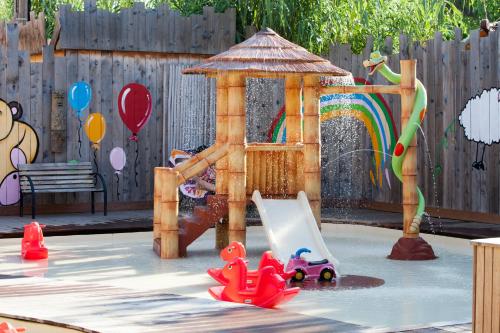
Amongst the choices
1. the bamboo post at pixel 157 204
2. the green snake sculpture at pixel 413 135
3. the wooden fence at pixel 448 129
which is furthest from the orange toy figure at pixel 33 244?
the wooden fence at pixel 448 129

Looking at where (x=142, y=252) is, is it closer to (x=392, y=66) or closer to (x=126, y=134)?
(x=126, y=134)

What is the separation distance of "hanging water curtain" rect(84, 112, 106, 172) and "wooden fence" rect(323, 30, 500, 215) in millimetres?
3467

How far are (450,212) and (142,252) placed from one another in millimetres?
4375

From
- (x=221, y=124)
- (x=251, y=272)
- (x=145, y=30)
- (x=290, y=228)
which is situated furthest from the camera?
(x=145, y=30)

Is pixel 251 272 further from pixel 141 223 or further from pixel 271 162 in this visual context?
pixel 141 223

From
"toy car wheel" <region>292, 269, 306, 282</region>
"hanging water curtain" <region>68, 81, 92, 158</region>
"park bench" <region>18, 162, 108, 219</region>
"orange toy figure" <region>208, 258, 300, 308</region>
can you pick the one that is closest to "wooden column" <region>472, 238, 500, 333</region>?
"orange toy figure" <region>208, 258, 300, 308</region>

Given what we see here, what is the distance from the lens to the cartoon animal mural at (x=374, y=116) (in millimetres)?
15070

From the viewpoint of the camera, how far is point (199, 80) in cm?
1588

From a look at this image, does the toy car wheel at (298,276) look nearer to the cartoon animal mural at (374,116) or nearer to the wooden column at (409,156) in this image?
the wooden column at (409,156)

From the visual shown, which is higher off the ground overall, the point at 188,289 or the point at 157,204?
the point at 157,204

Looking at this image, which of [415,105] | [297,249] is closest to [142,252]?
[297,249]

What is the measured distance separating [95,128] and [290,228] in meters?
5.34

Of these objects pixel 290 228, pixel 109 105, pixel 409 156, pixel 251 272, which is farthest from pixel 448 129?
pixel 251 272

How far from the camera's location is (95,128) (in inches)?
595
